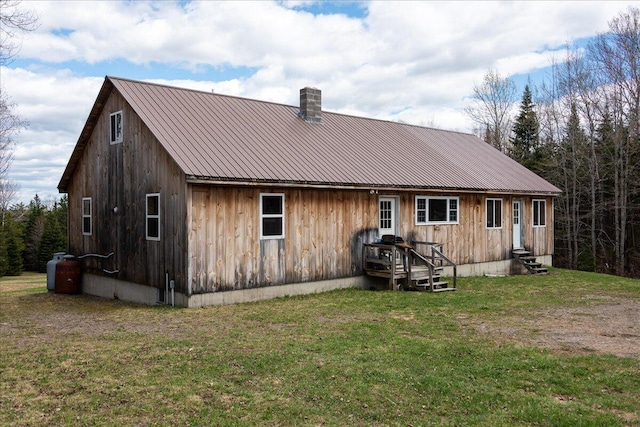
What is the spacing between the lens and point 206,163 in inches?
475

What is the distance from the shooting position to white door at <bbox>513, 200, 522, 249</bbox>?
2052 cm

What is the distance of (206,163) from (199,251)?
2098 mm

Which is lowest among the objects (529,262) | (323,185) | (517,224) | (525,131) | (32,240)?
(529,262)

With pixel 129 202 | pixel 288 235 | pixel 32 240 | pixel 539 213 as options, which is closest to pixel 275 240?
pixel 288 235

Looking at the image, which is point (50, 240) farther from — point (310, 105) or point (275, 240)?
point (275, 240)

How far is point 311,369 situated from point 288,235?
22.4ft

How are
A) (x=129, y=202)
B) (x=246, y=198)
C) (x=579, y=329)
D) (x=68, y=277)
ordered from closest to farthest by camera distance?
(x=579, y=329)
(x=246, y=198)
(x=129, y=202)
(x=68, y=277)

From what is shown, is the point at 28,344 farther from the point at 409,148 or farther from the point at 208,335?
the point at 409,148

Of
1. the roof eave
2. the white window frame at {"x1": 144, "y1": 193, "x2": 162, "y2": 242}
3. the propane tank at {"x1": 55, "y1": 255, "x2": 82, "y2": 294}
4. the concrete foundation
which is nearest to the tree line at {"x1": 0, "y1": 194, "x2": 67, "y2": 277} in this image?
the propane tank at {"x1": 55, "y1": 255, "x2": 82, "y2": 294}

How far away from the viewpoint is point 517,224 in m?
20.7

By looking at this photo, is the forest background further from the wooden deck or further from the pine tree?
the wooden deck

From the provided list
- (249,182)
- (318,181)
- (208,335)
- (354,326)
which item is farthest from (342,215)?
(208,335)

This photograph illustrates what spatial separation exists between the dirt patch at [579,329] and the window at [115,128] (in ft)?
35.2

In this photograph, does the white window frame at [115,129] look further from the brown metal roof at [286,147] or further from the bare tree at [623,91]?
the bare tree at [623,91]
